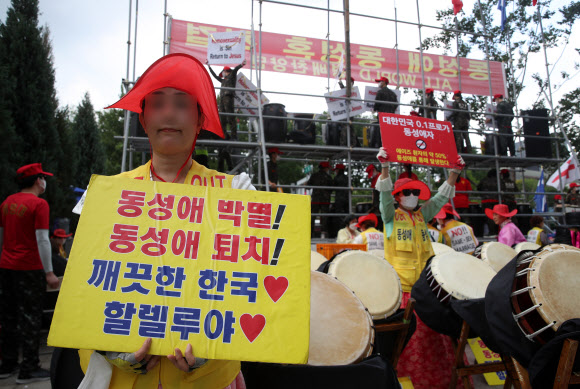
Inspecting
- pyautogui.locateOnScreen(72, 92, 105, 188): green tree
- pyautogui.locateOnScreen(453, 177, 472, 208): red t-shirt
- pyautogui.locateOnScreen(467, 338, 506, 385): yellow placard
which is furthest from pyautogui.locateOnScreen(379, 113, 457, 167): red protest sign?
pyautogui.locateOnScreen(72, 92, 105, 188): green tree

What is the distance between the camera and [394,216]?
13.6ft

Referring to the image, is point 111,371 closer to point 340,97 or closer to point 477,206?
point 340,97

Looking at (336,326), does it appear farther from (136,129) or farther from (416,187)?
(136,129)

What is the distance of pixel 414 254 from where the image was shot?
399 centimetres

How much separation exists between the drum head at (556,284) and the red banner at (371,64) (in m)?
9.70

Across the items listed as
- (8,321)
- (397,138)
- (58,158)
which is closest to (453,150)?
(397,138)

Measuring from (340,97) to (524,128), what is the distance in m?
5.13

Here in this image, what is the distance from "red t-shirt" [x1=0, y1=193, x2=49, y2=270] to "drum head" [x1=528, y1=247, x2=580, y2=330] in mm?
4570

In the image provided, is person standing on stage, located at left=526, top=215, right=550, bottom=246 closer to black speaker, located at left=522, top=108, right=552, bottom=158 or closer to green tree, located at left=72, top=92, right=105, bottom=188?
black speaker, located at left=522, top=108, right=552, bottom=158

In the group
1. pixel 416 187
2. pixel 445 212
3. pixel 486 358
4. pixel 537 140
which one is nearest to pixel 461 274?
pixel 416 187

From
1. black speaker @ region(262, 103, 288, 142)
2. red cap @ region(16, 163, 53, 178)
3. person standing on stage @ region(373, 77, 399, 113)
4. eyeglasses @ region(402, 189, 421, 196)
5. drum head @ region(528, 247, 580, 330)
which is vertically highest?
person standing on stage @ region(373, 77, 399, 113)

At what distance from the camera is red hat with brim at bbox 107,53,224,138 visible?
1508 millimetres

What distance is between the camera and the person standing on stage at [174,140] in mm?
1314

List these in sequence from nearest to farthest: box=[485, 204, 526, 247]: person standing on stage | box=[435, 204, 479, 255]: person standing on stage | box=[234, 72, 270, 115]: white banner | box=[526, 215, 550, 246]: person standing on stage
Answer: box=[485, 204, 526, 247]: person standing on stage
box=[435, 204, 479, 255]: person standing on stage
box=[526, 215, 550, 246]: person standing on stage
box=[234, 72, 270, 115]: white banner
